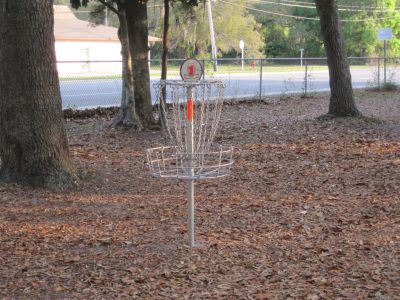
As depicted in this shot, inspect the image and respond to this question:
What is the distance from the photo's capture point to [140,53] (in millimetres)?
13312

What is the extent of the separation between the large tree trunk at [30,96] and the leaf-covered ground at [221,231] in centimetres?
34

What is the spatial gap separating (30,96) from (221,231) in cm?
296

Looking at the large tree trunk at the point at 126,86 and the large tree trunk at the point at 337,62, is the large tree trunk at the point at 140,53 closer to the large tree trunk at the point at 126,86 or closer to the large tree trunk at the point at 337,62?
the large tree trunk at the point at 126,86

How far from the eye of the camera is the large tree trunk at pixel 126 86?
12836mm

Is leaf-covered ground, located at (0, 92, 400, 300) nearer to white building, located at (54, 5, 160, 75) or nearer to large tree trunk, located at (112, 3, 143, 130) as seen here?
large tree trunk, located at (112, 3, 143, 130)

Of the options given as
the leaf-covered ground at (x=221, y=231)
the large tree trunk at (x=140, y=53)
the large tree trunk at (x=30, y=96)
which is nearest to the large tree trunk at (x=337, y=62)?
the leaf-covered ground at (x=221, y=231)

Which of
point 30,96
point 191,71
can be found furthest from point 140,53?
point 191,71

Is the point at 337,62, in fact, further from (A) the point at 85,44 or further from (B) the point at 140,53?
(A) the point at 85,44

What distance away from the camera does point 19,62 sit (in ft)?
25.3

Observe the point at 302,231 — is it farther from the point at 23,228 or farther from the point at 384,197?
the point at 23,228

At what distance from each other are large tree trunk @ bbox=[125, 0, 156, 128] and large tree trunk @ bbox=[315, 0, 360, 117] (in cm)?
408

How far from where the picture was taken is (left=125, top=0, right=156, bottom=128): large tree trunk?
13078mm

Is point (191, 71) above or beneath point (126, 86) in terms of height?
above

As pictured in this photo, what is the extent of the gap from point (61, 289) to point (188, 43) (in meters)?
43.5
